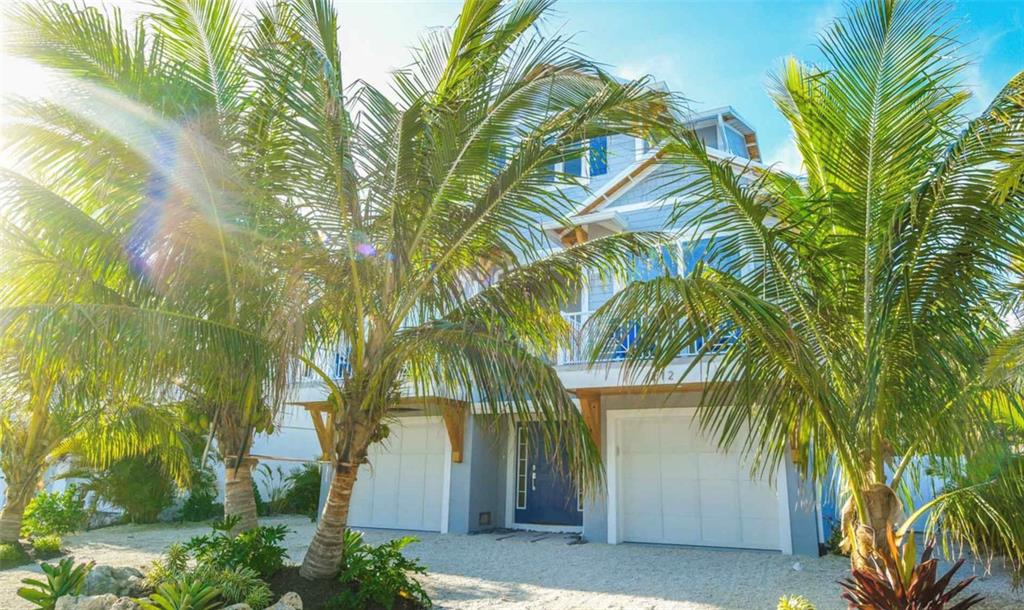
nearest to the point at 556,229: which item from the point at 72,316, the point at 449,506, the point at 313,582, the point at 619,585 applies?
the point at 449,506

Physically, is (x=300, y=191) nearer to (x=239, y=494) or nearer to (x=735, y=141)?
(x=239, y=494)

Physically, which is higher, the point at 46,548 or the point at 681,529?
the point at 681,529

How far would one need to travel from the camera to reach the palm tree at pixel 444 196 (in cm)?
512

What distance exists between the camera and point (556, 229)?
38.1 feet

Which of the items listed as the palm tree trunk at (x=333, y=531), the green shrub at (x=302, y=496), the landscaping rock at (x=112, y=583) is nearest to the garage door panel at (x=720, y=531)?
the palm tree trunk at (x=333, y=531)

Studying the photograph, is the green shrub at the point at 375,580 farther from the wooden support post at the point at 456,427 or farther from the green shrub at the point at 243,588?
the wooden support post at the point at 456,427

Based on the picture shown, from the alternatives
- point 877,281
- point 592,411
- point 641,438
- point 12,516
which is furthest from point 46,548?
point 877,281

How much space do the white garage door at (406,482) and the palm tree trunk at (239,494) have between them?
17.8 ft

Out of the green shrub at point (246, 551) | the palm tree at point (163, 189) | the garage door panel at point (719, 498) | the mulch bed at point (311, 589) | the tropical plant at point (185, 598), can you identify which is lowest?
the mulch bed at point (311, 589)

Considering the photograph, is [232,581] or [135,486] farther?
[135,486]

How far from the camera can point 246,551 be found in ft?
19.7

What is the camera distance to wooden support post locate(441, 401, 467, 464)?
37.8 ft

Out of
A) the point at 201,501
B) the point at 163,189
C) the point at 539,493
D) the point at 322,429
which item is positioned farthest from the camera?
the point at 201,501

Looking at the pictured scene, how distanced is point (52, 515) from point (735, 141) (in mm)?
14519
